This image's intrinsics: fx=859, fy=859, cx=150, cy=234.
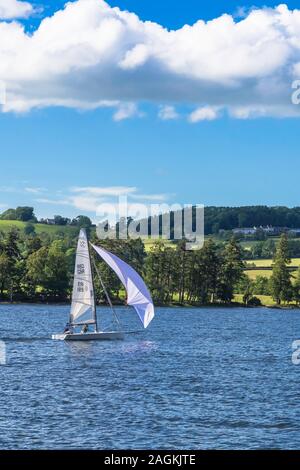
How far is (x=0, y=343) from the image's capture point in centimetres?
9606

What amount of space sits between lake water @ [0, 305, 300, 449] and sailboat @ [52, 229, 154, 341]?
2.31 meters

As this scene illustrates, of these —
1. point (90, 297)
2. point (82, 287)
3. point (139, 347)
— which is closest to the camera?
point (139, 347)

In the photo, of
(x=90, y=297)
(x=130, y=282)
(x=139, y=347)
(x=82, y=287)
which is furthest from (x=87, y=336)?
(x=130, y=282)

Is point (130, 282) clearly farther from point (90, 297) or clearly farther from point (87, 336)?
point (87, 336)

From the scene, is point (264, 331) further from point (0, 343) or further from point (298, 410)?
point (298, 410)

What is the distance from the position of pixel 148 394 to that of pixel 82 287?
3894 centimetres

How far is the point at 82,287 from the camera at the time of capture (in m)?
98.6

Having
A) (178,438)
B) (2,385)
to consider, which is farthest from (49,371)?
(178,438)

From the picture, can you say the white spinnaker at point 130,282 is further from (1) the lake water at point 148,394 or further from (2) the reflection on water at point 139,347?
(1) the lake water at point 148,394

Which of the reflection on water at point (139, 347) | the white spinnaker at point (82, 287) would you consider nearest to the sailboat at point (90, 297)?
the white spinnaker at point (82, 287)

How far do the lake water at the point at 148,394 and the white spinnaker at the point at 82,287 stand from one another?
4.78 metres

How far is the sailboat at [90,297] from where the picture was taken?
96062 millimetres

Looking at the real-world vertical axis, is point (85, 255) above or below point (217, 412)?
above
